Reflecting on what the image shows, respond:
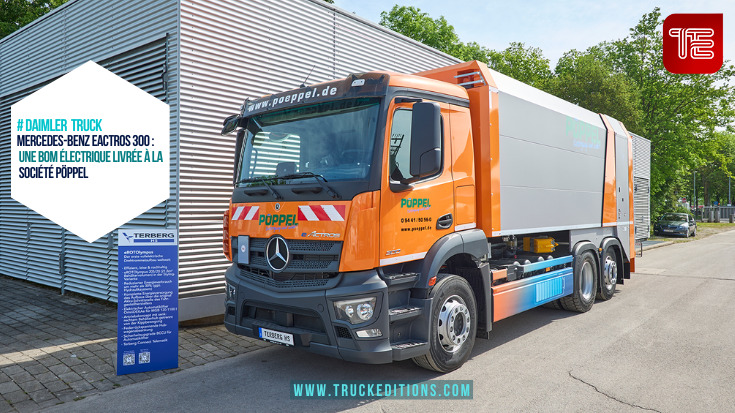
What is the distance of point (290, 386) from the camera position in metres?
4.73

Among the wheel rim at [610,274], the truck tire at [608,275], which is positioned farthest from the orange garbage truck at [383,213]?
the wheel rim at [610,274]

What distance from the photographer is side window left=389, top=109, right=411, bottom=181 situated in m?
4.53

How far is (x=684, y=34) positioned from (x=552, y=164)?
9474 millimetres

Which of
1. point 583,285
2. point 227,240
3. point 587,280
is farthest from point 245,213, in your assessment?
point 587,280

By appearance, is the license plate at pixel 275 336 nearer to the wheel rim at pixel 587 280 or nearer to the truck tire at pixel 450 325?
the truck tire at pixel 450 325

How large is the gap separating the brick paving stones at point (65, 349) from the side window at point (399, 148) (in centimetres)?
300

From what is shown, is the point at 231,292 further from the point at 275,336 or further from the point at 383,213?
the point at 383,213

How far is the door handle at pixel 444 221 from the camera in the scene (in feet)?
16.3

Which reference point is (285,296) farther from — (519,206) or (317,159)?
(519,206)

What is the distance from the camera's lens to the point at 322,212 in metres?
4.43

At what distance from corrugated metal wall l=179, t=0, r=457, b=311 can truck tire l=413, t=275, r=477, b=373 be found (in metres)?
3.72

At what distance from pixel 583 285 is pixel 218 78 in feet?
21.6

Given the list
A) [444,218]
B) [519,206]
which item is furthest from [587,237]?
[444,218]

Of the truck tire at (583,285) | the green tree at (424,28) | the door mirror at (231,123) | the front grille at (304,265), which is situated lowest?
the truck tire at (583,285)
